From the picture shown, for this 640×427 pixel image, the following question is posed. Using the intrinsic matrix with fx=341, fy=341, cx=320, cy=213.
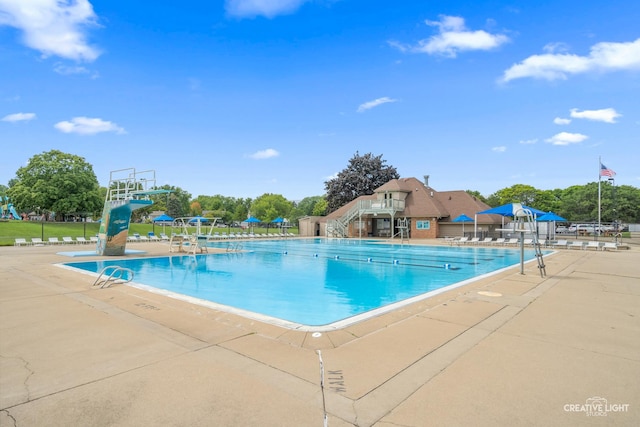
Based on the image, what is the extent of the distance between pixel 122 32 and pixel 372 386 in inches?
880

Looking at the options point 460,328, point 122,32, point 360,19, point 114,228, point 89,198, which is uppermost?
point 360,19

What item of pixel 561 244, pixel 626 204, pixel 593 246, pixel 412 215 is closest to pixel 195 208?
pixel 412 215

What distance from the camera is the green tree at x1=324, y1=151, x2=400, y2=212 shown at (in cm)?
4872

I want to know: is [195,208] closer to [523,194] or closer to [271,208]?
[271,208]

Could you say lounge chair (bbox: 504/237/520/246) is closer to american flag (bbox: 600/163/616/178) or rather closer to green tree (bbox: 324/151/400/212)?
american flag (bbox: 600/163/616/178)

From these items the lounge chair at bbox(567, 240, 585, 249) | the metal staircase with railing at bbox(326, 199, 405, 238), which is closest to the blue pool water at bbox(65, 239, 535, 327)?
the lounge chair at bbox(567, 240, 585, 249)

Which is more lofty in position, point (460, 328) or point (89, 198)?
point (89, 198)

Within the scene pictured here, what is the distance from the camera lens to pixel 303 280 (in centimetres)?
1289

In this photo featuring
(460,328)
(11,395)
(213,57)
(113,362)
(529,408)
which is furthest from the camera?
(213,57)

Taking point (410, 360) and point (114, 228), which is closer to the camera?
point (410, 360)

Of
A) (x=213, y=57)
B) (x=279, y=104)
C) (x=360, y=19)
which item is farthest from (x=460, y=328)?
(x=279, y=104)

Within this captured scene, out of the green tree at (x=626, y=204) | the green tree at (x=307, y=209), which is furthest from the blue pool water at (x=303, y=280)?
the green tree at (x=626, y=204)

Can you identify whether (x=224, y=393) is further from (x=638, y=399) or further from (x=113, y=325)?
(x=638, y=399)

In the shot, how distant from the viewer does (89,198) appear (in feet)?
149
